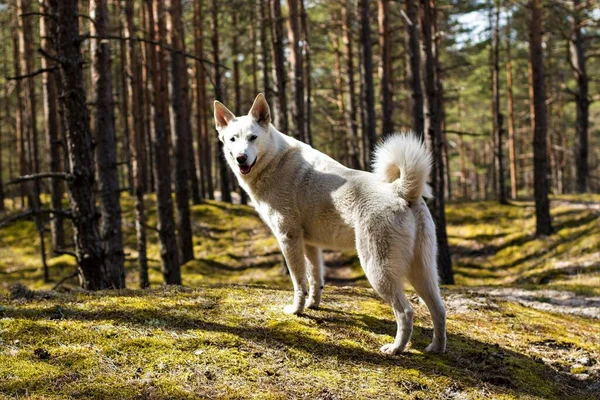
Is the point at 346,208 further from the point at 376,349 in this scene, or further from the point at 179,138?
the point at 179,138

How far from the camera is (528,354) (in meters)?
5.89

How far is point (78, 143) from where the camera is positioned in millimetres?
7074

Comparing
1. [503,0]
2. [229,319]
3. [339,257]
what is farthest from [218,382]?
[503,0]

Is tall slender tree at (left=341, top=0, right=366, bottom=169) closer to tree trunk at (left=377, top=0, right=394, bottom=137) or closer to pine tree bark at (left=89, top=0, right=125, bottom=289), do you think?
tree trunk at (left=377, top=0, right=394, bottom=137)

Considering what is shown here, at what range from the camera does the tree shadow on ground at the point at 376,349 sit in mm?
4812

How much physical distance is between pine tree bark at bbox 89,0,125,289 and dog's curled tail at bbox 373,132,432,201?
719 cm

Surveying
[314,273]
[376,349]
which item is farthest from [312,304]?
[376,349]

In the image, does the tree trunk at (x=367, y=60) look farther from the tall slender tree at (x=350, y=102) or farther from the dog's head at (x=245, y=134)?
the dog's head at (x=245, y=134)

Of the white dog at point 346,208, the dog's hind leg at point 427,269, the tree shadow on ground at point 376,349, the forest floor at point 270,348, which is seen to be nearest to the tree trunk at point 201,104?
the forest floor at point 270,348

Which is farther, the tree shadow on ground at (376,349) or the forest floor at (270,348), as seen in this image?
the tree shadow on ground at (376,349)

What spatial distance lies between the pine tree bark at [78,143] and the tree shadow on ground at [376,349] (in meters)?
1.86

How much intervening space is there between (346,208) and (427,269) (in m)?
0.98

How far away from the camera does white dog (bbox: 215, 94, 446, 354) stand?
4.80 metres

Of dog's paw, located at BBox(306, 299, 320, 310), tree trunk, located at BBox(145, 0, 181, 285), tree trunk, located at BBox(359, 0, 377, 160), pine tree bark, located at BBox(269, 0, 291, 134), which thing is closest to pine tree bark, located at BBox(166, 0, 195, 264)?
tree trunk, located at BBox(145, 0, 181, 285)
